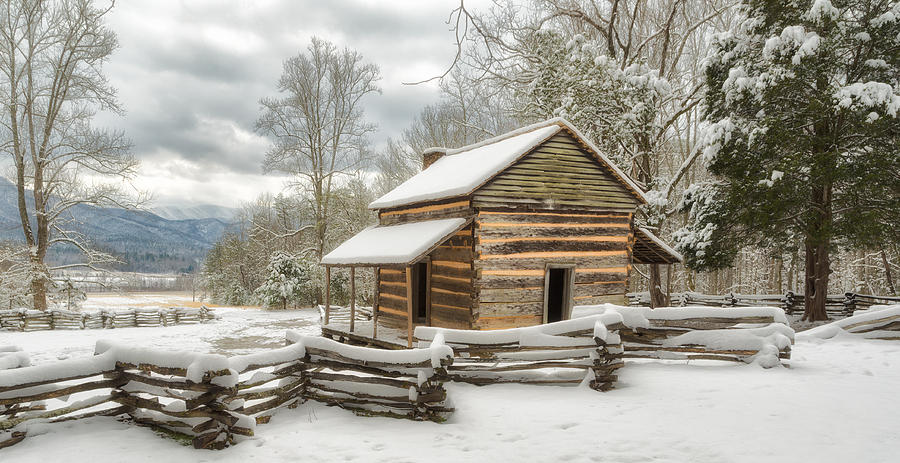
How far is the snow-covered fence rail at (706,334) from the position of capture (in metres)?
8.44

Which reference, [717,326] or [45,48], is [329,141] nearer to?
[45,48]

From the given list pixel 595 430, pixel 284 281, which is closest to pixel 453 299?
pixel 595 430

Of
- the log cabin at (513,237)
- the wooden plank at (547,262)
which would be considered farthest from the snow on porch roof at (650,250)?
the wooden plank at (547,262)

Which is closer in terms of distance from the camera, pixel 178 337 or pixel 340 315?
pixel 178 337

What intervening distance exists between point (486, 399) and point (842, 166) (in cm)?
1212

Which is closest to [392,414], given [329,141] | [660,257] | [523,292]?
[523,292]

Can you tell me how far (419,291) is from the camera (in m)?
14.7

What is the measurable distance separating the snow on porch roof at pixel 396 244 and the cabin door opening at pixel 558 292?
301cm

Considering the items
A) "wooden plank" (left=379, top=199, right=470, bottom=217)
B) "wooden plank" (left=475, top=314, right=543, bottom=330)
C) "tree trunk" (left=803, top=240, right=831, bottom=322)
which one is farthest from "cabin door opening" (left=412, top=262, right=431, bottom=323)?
"tree trunk" (left=803, top=240, right=831, bottom=322)

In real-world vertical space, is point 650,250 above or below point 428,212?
below

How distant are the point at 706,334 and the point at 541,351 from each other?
3394 mm

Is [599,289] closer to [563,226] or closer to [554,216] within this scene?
[563,226]

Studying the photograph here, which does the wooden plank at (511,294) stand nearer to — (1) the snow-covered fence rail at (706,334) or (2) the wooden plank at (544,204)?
(2) the wooden plank at (544,204)

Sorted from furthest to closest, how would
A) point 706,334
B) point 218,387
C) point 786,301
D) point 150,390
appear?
point 786,301 < point 706,334 < point 150,390 < point 218,387
